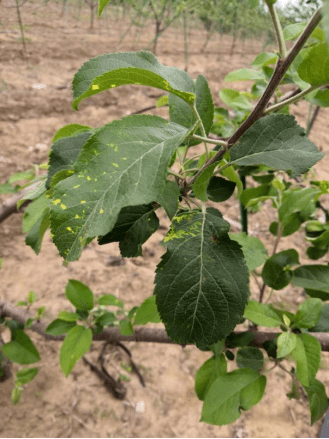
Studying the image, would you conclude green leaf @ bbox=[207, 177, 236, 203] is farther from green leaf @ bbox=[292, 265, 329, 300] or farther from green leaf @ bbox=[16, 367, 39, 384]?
green leaf @ bbox=[16, 367, 39, 384]

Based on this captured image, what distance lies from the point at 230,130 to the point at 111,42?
28.0ft

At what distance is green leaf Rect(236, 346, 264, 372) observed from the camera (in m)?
0.93

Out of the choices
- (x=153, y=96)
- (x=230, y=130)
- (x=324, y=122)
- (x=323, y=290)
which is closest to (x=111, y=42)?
(x=153, y=96)

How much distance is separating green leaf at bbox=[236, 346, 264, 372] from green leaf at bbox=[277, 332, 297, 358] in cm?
17

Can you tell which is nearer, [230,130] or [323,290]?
[323,290]

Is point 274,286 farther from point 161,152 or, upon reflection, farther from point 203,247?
point 161,152

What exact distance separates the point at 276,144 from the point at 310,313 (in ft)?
1.61

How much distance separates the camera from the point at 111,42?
848 cm

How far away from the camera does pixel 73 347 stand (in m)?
1.02

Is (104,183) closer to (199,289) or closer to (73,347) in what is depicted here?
(199,289)

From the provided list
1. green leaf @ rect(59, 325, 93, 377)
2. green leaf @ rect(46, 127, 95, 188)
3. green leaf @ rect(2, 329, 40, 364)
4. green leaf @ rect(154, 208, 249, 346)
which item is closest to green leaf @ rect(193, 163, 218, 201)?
green leaf @ rect(154, 208, 249, 346)

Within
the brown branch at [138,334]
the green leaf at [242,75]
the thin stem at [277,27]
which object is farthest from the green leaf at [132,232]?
the green leaf at [242,75]

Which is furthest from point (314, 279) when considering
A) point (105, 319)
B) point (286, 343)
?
point (105, 319)

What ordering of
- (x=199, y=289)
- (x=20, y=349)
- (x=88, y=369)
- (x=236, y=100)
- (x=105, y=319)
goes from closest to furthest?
(x=199, y=289) → (x=236, y=100) → (x=105, y=319) → (x=20, y=349) → (x=88, y=369)
